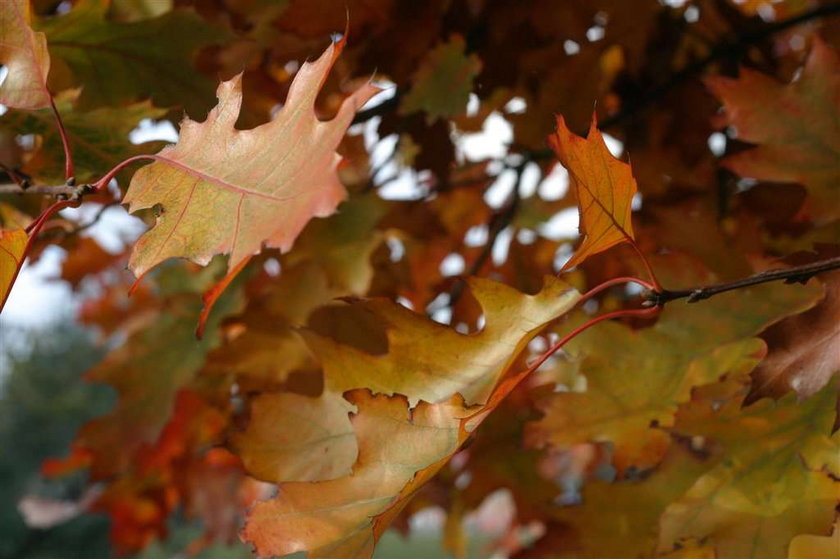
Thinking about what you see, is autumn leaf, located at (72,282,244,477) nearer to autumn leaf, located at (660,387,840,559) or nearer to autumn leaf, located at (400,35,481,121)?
autumn leaf, located at (400,35,481,121)

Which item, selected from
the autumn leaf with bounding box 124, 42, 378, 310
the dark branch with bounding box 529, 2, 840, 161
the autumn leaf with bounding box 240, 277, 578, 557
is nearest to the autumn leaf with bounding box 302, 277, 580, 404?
the autumn leaf with bounding box 240, 277, 578, 557

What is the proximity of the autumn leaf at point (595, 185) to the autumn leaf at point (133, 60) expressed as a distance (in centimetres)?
42

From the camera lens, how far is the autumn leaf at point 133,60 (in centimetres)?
75

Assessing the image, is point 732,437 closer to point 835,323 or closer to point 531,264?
point 835,323

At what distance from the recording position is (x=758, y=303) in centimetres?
65

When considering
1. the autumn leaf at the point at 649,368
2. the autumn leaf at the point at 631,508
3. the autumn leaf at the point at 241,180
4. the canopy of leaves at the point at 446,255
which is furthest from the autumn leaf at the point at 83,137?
the autumn leaf at the point at 631,508

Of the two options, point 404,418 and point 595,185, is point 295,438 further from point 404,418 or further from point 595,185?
point 595,185

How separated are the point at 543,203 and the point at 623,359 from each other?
2.59 feet

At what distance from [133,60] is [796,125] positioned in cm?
57

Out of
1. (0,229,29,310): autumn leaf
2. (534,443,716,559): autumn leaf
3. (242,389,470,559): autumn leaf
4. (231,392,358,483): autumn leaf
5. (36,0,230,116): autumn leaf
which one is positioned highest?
(0,229,29,310): autumn leaf

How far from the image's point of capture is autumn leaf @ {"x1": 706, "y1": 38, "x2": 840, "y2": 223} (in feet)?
2.16

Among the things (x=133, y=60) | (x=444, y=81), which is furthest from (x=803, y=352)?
(x=133, y=60)

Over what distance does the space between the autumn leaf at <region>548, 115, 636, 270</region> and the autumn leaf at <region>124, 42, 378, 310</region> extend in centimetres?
11

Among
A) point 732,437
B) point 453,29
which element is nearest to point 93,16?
point 453,29
